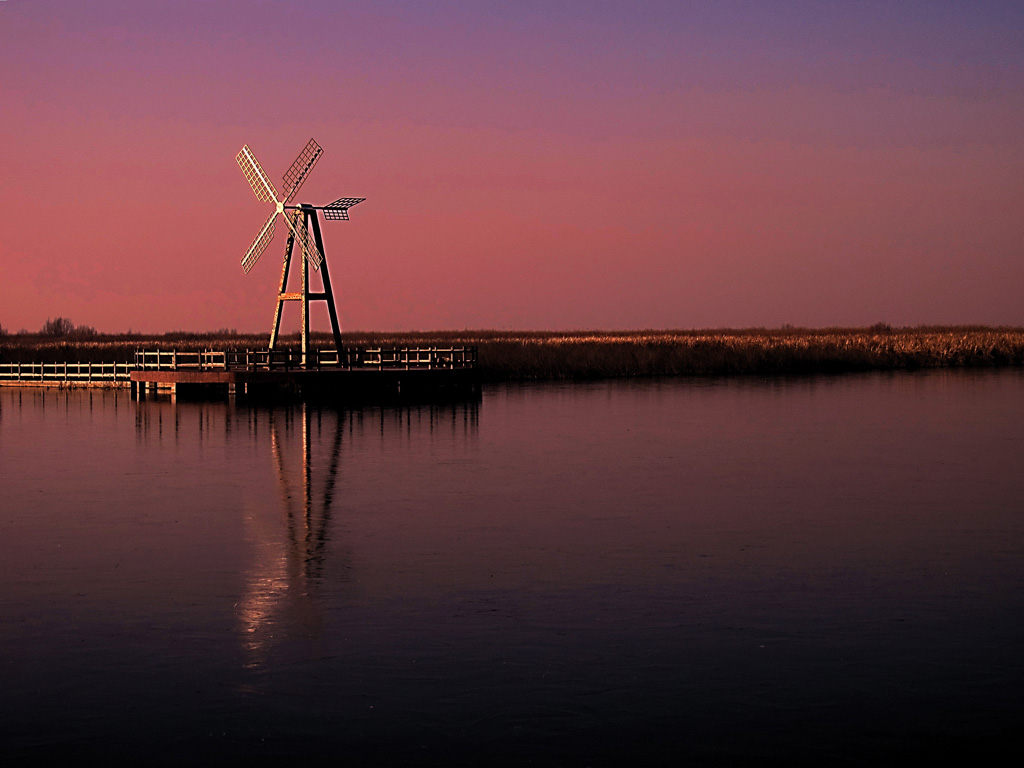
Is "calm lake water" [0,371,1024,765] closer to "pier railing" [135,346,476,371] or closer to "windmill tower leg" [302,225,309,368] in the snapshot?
"windmill tower leg" [302,225,309,368]

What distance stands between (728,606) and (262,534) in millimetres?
7868

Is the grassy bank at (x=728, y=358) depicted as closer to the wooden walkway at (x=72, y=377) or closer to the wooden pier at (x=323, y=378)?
the wooden pier at (x=323, y=378)

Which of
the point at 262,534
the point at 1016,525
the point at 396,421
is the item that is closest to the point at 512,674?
the point at 262,534

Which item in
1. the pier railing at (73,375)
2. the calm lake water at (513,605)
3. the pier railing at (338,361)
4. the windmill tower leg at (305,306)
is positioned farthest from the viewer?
the pier railing at (73,375)

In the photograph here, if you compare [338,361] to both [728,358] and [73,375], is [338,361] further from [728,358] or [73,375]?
[728,358]

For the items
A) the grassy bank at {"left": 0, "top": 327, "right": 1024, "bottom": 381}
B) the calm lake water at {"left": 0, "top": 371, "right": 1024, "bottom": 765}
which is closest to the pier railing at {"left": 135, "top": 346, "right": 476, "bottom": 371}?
the grassy bank at {"left": 0, "top": 327, "right": 1024, "bottom": 381}

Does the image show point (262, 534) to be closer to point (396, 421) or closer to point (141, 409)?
point (396, 421)

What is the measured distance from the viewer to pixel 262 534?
1891 cm

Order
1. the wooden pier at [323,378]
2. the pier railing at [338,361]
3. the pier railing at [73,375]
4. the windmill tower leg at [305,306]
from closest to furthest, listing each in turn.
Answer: the wooden pier at [323,378], the windmill tower leg at [305,306], the pier railing at [338,361], the pier railing at [73,375]

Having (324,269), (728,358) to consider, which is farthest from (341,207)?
(728,358)

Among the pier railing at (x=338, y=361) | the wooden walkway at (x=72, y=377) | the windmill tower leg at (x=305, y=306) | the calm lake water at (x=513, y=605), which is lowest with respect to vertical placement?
the calm lake water at (x=513, y=605)

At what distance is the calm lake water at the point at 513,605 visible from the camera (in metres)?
9.84

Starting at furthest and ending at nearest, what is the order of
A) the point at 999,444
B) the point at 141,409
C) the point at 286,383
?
the point at 286,383 < the point at 141,409 < the point at 999,444

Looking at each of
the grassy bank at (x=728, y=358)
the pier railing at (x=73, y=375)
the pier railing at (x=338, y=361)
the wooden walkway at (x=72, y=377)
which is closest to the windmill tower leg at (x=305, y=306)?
the pier railing at (x=338, y=361)
